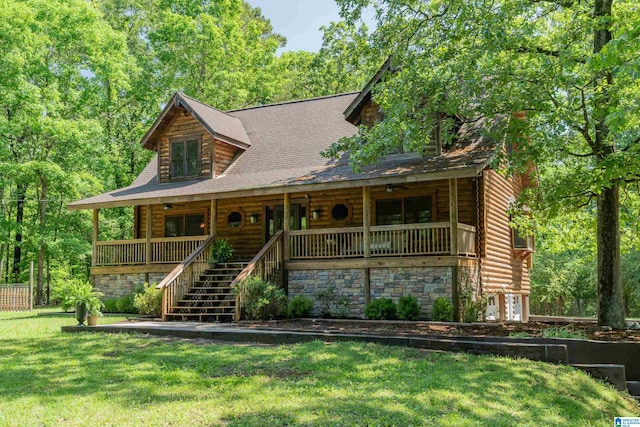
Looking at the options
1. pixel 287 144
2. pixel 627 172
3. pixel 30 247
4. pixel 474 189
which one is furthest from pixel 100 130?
pixel 627 172

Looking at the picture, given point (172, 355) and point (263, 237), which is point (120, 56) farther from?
point (172, 355)

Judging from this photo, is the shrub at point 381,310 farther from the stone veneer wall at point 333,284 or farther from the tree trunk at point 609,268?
the tree trunk at point 609,268

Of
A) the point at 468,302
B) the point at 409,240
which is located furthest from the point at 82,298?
the point at 468,302

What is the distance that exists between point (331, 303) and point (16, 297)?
12.4 metres

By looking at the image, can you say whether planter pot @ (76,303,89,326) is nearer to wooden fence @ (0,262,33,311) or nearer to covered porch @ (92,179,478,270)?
covered porch @ (92,179,478,270)

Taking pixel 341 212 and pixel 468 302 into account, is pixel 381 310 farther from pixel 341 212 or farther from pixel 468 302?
pixel 341 212

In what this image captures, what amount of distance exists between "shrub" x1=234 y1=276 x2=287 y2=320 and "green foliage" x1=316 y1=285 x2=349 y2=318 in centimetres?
155

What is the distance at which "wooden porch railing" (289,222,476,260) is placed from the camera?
15.2m

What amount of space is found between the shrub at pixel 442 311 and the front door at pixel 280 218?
20.8 feet

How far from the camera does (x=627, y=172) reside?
470 inches

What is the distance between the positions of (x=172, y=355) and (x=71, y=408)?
3.08 m

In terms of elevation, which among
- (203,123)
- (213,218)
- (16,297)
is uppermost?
(203,123)

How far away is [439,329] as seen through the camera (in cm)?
1241

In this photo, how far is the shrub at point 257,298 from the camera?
14680 millimetres
